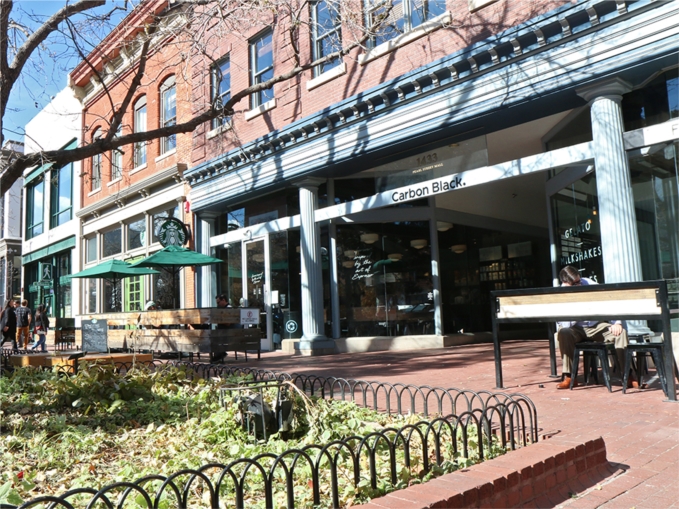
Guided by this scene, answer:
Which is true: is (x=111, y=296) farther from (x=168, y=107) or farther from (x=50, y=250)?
(x=168, y=107)

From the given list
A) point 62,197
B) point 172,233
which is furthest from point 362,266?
point 62,197

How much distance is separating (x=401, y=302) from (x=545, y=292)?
Result: 8.01 m

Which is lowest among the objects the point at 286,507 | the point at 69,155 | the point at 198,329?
the point at 286,507

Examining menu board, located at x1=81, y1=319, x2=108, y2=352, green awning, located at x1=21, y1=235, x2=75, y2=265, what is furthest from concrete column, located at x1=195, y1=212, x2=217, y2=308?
green awning, located at x1=21, y1=235, x2=75, y2=265

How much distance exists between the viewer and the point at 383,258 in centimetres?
1448

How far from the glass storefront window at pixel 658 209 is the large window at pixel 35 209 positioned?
28124 millimetres

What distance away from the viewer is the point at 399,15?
40.8 feet

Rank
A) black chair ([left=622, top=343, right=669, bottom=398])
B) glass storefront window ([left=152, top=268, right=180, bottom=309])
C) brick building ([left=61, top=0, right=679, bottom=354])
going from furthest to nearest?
glass storefront window ([left=152, top=268, right=180, bottom=309]), brick building ([left=61, top=0, right=679, bottom=354]), black chair ([left=622, top=343, right=669, bottom=398])

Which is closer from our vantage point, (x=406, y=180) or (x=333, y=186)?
(x=406, y=180)

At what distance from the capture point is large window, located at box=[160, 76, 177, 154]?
19.0 metres

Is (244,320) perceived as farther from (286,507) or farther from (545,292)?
(286,507)

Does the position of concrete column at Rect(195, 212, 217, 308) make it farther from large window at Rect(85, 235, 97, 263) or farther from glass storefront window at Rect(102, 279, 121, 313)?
large window at Rect(85, 235, 97, 263)

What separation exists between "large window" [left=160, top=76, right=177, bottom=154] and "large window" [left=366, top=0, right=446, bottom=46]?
8745 mm

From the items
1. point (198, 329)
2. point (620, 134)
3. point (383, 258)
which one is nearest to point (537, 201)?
point (383, 258)
